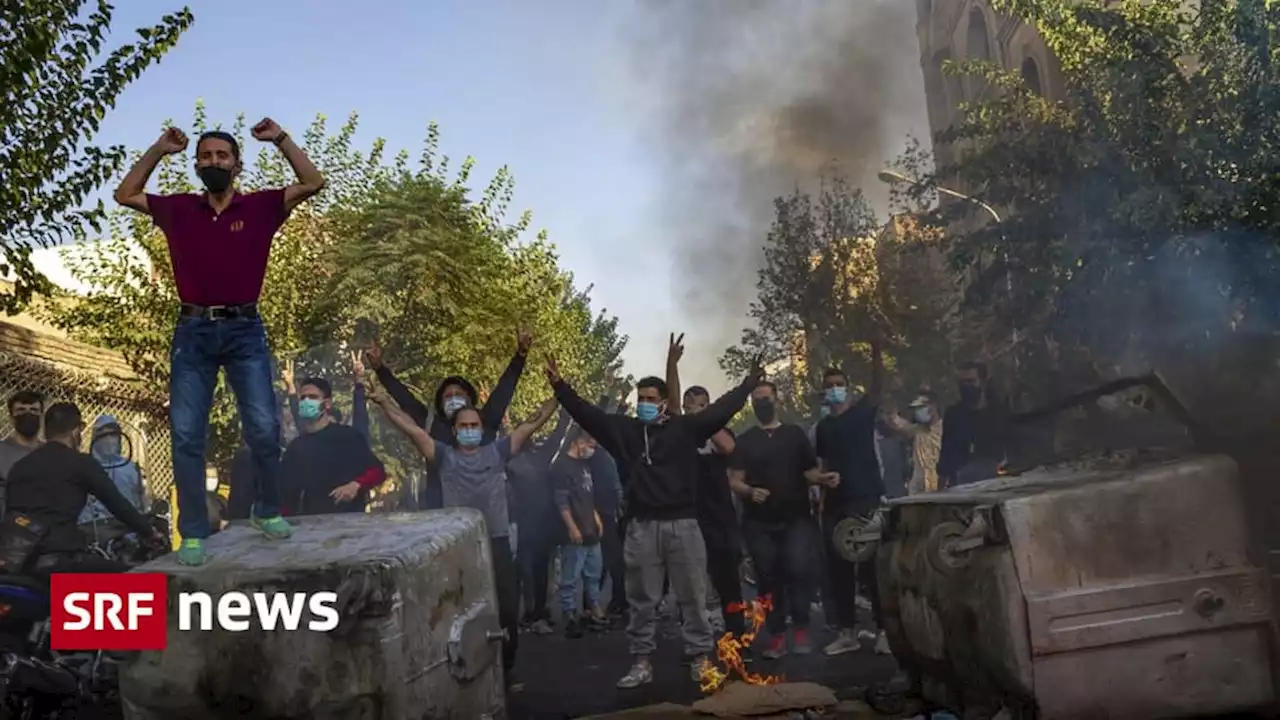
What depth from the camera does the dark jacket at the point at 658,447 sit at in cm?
595

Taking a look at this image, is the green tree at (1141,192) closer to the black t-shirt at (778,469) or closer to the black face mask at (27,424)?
the black t-shirt at (778,469)

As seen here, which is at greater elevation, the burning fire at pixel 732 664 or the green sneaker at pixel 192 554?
the green sneaker at pixel 192 554

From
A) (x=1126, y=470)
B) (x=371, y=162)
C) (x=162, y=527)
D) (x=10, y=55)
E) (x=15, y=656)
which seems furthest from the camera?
(x=371, y=162)

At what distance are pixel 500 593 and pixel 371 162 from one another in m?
14.9

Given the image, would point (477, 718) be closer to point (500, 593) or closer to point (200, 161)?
point (500, 593)

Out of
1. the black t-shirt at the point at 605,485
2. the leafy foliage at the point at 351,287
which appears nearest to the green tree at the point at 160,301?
the leafy foliage at the point at 351,287

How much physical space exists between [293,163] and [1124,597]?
3.53m

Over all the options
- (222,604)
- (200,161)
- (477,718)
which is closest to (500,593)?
(477,718)

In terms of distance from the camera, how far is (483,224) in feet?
64.7

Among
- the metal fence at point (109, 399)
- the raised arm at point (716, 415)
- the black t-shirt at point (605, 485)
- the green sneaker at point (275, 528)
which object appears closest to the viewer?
the green sneaker at point (275, 528)

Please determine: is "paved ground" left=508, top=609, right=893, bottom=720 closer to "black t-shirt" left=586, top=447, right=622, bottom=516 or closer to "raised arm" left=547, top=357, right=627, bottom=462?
"raised arm" left=547, top=357, right=627, bottom=462

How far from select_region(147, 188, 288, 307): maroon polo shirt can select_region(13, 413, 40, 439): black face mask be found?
2.50m

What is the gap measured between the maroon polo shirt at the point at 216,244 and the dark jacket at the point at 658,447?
2101 millimetres

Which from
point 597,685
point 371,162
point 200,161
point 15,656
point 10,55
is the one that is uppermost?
point 371,162
